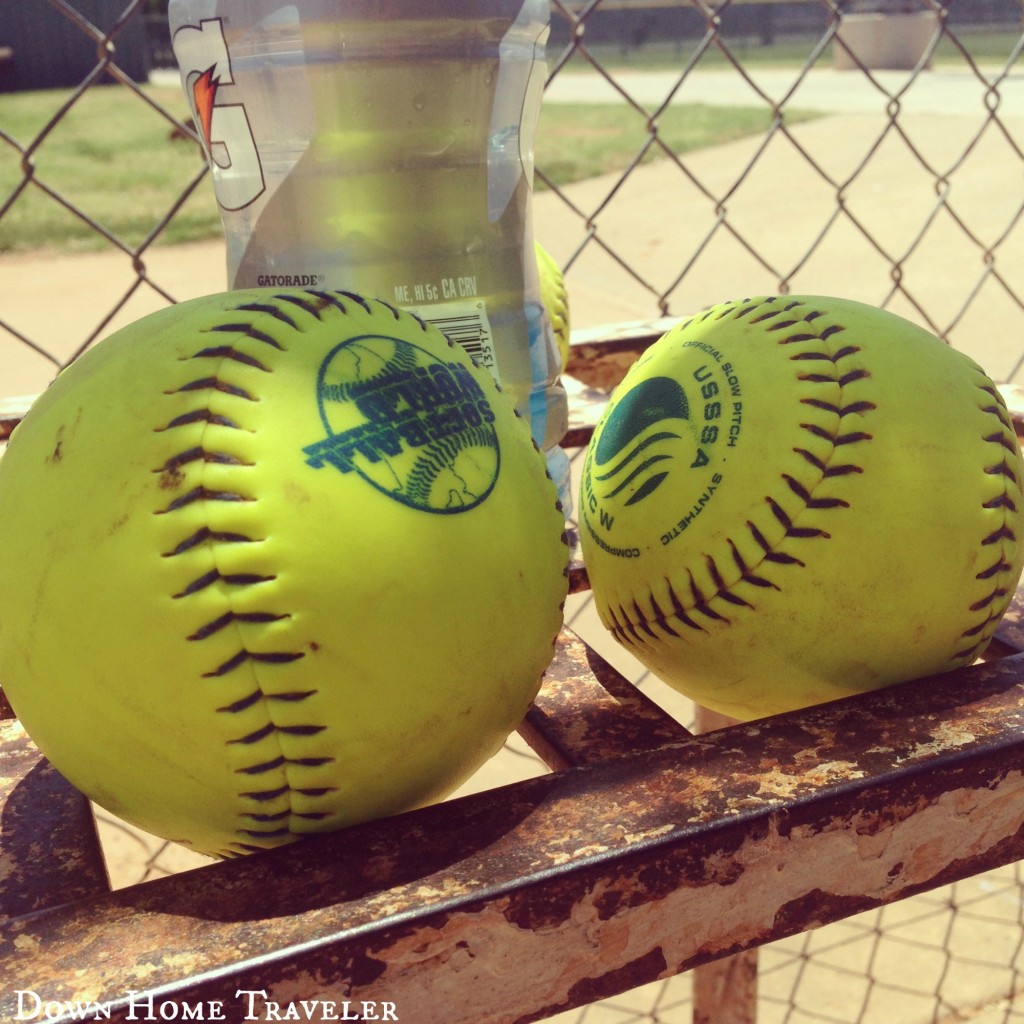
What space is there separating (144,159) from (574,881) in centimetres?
1439

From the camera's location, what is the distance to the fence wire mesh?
2475mm

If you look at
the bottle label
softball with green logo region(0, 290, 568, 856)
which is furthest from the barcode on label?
softball with green logo region(0, 290, 568, 856)

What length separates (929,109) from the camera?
11.6 metres

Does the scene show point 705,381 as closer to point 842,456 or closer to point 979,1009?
point 842,456

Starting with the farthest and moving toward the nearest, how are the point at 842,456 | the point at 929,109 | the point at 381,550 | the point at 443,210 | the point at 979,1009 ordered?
the point at 929,109, the point at 979,1009, the point at 443,210, the point at 842,456, the point at 381,550

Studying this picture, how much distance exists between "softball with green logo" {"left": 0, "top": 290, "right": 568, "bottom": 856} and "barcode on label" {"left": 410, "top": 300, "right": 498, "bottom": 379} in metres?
0.38

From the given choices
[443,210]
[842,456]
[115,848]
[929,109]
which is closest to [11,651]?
[842,456]

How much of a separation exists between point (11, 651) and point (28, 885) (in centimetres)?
17

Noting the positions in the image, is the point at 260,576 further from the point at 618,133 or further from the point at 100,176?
the point at 618,133

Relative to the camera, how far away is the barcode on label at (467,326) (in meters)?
1.21

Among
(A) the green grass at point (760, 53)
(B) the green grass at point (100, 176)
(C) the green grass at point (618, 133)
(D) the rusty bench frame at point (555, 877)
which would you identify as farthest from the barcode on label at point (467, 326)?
(A) the green grass at point (760, 53)

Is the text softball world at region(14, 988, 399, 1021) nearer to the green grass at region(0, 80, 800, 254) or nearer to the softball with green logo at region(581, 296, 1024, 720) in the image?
the softball with green logo at region(581, 296, 1024, 720)

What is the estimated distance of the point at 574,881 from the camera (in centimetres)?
73

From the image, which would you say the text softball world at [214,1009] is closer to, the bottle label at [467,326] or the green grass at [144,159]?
the bottle label at [467,326]
